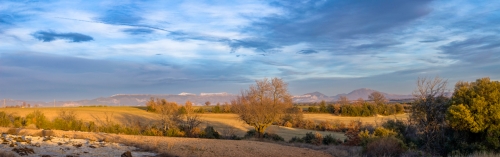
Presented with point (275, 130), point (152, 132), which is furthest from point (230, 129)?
point (152, 132)

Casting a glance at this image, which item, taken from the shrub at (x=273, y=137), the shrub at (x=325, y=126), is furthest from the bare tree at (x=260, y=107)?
the shrub at (x=325, y=126)

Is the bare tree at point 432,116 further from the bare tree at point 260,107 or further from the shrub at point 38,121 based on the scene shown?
the shrub at point 38,121

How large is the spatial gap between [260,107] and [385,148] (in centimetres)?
1338

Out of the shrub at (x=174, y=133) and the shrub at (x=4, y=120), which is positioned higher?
the shrub at (x=4, y=120)

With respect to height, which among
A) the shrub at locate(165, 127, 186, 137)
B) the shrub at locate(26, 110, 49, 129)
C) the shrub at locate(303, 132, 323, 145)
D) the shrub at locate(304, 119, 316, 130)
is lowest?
the shrub at locate(303, 132, 323, 145)

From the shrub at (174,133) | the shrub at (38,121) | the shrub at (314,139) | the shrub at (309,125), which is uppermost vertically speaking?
the shrub at (38,121)

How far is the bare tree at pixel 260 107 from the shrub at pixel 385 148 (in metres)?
12.4

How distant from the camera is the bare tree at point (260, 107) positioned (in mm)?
33000

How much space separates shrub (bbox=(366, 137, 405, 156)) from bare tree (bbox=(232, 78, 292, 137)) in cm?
1239

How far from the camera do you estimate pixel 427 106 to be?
22156 millimetres

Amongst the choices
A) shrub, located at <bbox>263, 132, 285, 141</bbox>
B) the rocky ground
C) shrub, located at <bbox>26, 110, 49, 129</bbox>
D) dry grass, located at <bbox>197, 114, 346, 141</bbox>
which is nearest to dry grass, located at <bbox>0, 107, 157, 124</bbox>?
shrub, located at <bbox>26, 110, 49, 129</bbox>

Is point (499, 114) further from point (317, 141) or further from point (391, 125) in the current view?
point (317, 141)

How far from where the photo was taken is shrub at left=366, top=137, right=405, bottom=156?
20781 millimetres

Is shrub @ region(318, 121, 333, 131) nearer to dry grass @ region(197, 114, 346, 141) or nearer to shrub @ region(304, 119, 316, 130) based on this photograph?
shrub @ region(304, 119, 316, 130)
